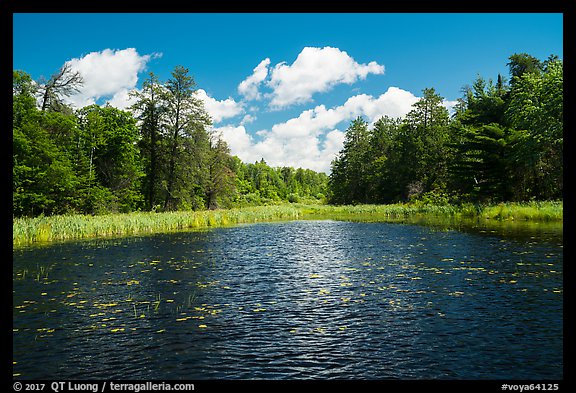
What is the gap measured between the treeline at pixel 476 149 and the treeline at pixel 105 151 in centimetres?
3665

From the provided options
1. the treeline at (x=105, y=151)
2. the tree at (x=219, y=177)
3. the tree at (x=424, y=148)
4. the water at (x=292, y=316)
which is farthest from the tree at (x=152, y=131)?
the tree at (x=424, y=148)

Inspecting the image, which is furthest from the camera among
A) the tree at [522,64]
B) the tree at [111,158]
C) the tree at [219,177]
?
the tree at [219,177]

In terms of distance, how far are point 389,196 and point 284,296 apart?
259 ft

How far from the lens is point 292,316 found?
1148 centimetres

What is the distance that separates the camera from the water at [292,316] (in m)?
8.16

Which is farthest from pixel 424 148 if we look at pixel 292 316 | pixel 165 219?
pixel 292 316

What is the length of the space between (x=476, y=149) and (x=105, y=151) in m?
48.5

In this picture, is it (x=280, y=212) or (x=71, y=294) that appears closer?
(x=71, y=294)

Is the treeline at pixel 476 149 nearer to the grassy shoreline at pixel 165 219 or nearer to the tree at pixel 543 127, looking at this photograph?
the tree at pixel 543 127

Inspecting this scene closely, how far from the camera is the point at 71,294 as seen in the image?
46.9 ft
